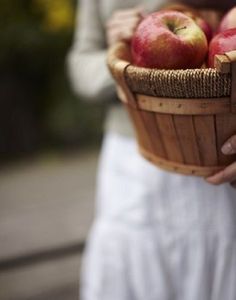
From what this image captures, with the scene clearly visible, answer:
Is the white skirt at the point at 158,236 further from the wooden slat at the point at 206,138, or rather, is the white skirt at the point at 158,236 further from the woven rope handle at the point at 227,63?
the woven rope handle at the point at 227,63

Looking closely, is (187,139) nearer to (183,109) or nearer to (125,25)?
(183,109)

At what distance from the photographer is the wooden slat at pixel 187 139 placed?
3.10 ft

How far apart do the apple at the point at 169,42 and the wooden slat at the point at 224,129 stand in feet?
0.33

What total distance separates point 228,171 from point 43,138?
107 inches

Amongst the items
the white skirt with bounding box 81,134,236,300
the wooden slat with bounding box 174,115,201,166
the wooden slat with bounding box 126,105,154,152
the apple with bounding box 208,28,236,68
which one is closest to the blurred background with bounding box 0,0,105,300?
the white skirt with bounding box 81,134,236,300

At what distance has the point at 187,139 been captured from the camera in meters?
0.97

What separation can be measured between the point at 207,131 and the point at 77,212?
2.05 m

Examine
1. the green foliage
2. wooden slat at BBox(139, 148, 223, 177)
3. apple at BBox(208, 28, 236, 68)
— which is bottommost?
the green foliage

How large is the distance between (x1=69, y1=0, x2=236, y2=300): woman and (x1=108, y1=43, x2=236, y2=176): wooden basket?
0.17m

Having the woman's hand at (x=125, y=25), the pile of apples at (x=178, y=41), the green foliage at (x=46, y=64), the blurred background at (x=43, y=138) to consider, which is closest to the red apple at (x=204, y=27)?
the pile of apples at (x=178, y=41)

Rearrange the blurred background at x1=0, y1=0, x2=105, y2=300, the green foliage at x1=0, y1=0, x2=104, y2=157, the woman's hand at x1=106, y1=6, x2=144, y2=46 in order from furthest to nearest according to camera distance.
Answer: the green foliage at x1=0, y1=0, x2=104, y2=157 → the blurred background at x1=0, y1=0, x2=105, y2=300 → the woman's hand at x1=106, y1=6, x2=144, y2=46

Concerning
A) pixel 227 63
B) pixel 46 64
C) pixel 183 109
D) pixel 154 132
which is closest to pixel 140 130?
pixel 154 132

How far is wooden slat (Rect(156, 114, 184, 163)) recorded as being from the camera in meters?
0.97

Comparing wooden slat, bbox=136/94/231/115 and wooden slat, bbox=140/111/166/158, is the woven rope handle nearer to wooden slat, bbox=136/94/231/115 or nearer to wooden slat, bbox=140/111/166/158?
wooden slat, bbox=136/94/231/115
